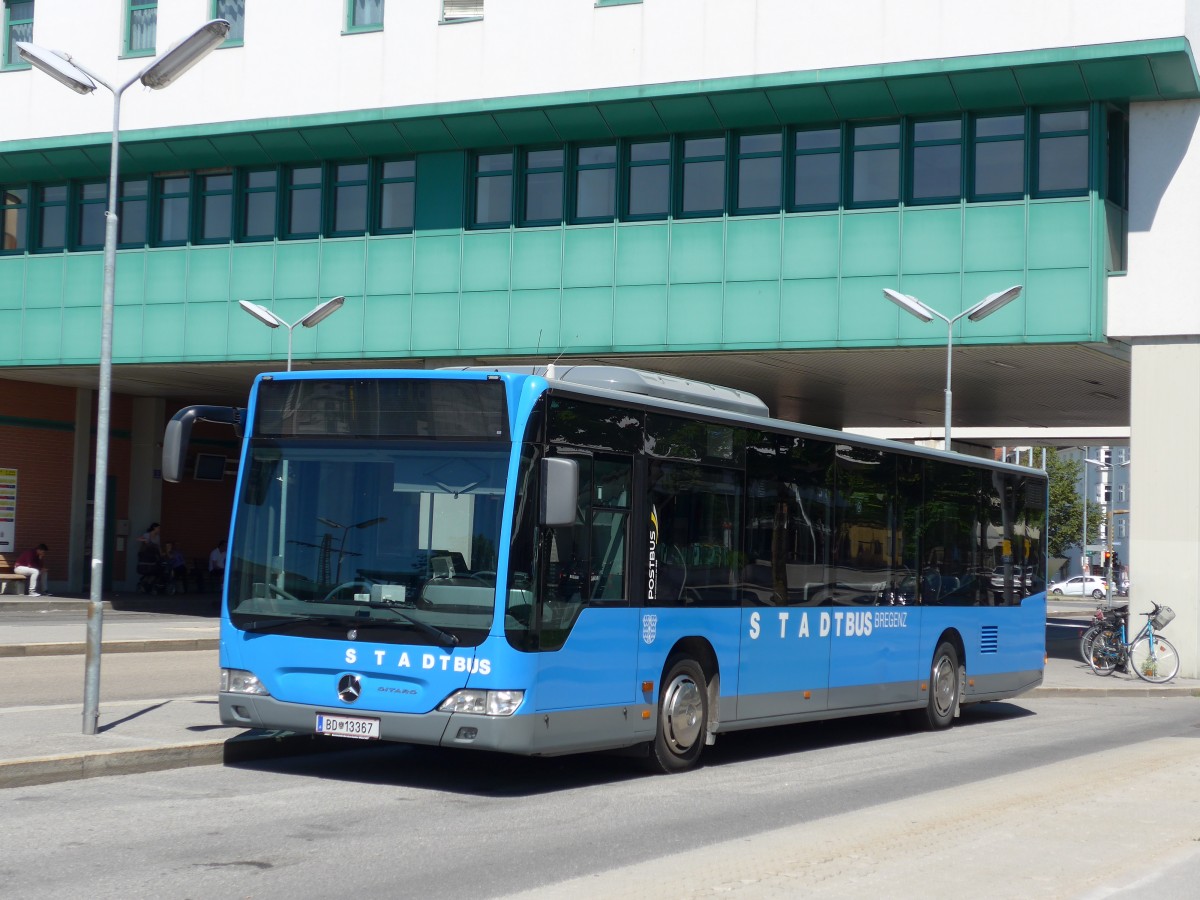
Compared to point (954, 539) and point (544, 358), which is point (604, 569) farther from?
point (544, 358)

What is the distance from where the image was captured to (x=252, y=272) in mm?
32875

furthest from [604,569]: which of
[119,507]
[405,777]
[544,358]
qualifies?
[119,507]

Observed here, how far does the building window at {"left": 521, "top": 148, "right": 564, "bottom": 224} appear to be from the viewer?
30031 mm

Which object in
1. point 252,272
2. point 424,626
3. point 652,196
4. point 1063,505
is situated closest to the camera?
point 424,626

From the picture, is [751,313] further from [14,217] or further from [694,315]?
[14,217]

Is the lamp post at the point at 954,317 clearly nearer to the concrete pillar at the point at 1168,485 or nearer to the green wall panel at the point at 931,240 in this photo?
the green wall panel at the point at 931,240

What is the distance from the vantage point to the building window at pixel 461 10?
99.1 feet

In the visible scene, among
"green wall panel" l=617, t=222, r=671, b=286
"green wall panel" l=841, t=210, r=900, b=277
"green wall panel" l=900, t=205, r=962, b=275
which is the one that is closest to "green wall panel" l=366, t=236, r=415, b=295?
"green wall panel" l=617, t=222, r=671, b=286

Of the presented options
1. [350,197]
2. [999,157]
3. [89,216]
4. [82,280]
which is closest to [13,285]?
[82,280]

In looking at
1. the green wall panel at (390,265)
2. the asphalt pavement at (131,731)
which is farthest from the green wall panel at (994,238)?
the green wall panel at (390,265)

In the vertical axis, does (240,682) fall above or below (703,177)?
below

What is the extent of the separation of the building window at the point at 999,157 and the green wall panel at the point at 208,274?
15173 mm

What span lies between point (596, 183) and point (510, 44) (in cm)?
301

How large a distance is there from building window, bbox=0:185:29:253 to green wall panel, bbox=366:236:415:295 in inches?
357
